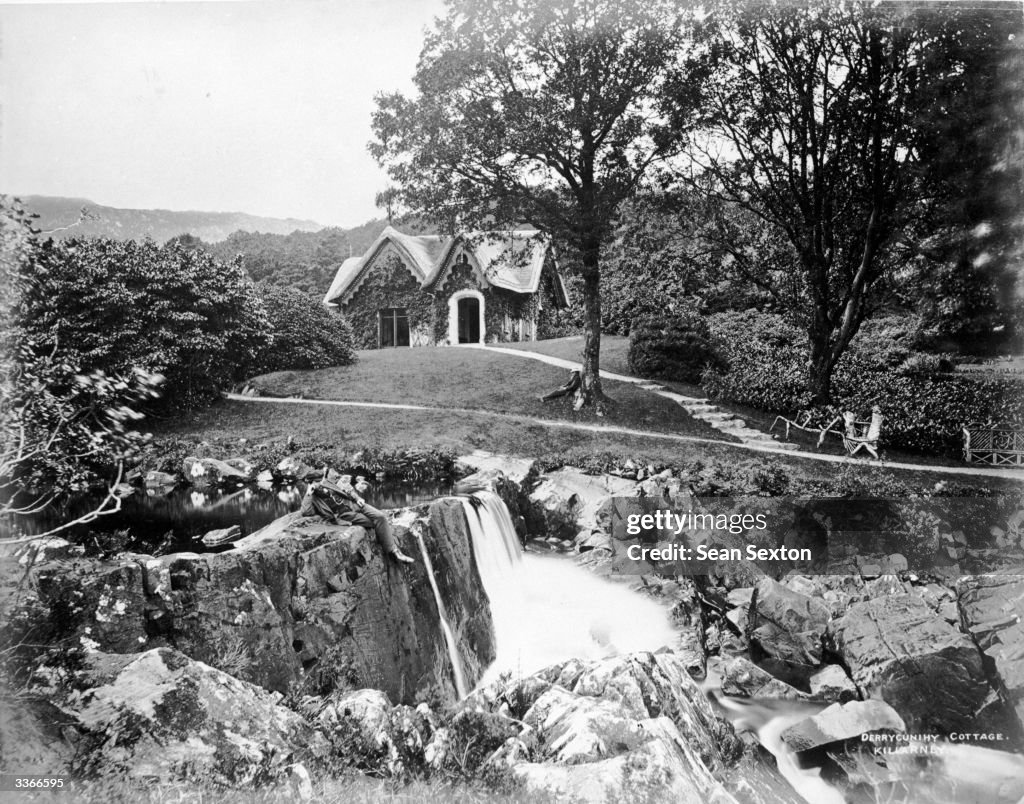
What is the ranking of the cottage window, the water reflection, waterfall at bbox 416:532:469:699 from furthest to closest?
the cottage window < waterfall at bbox 416:532:469:699 < the water reflection

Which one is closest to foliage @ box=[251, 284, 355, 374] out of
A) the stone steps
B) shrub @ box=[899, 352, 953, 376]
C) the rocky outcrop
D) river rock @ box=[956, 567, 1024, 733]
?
the rocky outcrop

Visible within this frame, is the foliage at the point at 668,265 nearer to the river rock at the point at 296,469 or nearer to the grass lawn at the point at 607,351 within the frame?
the grass lawn at the point at 607,351

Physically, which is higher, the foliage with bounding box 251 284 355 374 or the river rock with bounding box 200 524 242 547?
the foliage with bounding box 251 284 355 374

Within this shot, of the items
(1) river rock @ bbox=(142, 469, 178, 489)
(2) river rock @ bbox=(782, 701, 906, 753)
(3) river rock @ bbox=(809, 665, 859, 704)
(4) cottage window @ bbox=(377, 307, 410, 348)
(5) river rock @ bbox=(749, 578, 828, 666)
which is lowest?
(2) river rock @ bbox=(782, 701, 906, 753)

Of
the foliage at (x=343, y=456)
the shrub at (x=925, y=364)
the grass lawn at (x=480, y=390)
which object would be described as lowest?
the foliage at (x=343, y=456)

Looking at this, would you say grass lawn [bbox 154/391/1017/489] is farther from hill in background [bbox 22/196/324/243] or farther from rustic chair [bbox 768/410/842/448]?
hill in background [bbox 22/196/324/243]

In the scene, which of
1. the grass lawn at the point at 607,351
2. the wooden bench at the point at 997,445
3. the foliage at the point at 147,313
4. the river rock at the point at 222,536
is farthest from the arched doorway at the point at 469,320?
the wooden bench at the point at 997,445

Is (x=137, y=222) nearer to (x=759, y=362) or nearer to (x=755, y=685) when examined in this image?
(x=759, y=362)
